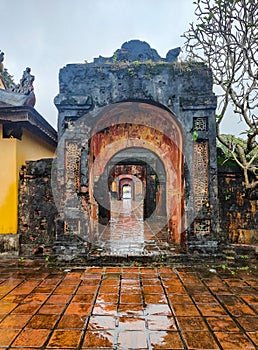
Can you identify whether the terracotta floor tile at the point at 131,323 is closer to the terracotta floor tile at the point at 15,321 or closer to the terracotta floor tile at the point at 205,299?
the terracotta floor tile at the point at 205,299

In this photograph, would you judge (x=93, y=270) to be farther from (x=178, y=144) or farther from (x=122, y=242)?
(x=178, y=144)

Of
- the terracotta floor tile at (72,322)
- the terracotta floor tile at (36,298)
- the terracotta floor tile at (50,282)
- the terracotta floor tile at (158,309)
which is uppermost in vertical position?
the terracotta floor tile at (50,282)

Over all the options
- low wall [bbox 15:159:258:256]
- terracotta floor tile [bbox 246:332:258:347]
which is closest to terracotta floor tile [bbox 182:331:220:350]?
terracotta floor tile [bbox 246:332:258:347]

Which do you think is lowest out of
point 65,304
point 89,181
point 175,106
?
point 65,304

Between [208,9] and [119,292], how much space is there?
5.36m

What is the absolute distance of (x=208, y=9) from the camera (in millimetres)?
5707

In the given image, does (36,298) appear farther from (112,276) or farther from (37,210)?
(37,210)

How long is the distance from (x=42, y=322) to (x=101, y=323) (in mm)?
597

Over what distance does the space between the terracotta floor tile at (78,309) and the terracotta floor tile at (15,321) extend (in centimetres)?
43

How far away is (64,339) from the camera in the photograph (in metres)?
2.65

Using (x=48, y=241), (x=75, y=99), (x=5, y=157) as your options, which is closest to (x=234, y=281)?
(x=48, y=241)

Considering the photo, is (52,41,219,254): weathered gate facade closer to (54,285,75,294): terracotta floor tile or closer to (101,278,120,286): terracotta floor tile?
(101,278,120,286): terracotta floor tile

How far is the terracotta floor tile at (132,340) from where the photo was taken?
8.29ft

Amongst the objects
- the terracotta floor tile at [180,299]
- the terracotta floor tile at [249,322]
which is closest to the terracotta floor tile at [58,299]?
the terracotta floor tile at [180,299]
